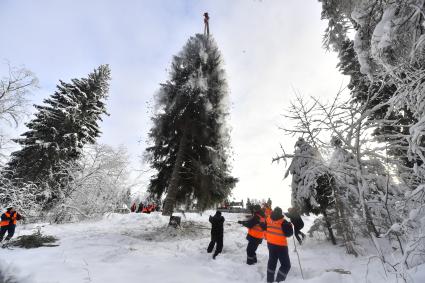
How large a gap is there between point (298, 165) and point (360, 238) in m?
3.10

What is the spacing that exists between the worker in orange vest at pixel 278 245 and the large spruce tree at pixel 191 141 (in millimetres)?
6823

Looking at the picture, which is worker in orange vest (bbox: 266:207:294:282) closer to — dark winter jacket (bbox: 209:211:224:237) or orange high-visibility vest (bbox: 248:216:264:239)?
orange high-visibility vest (bbox: 248:216:264:239)

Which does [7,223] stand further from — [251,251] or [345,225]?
[345,225]

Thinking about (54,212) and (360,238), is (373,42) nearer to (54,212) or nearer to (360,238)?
(360,238)

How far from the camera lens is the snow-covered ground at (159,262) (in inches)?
195

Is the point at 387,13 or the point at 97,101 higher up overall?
the point at 97,101

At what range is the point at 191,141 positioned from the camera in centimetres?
1366

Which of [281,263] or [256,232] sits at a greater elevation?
[256,232]

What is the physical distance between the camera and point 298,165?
8.80 m

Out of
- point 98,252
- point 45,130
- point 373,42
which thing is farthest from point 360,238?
point 45,130

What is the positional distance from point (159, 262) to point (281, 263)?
301cm

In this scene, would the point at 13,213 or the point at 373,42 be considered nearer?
the point at 373,42

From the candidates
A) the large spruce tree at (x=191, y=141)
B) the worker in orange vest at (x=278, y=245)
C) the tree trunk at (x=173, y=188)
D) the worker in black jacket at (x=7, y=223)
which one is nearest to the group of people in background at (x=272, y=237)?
the worker in orange vest at (x=278, y=245)

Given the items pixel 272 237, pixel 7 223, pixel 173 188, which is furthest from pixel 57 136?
pixel 272 237
